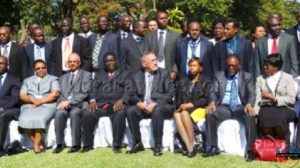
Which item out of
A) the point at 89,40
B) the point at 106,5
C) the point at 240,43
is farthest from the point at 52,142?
the point at 106,5

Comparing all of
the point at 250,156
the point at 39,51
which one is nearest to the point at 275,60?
the point at 250,156

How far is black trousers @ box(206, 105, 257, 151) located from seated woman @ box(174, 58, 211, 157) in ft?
1.04

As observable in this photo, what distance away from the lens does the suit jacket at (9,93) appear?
28.4 ft

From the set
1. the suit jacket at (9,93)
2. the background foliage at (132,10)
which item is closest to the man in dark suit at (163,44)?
the suit jacket at (9,93)

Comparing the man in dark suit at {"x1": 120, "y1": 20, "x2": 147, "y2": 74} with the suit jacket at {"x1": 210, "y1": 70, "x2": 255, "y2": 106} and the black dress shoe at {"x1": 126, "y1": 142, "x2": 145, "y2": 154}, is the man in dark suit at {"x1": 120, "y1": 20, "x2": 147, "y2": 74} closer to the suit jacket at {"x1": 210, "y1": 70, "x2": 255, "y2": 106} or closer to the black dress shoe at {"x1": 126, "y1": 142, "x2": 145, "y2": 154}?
the black dress shoe at {"x1": 126, "y1": 142, "x2": 145, "y2": 154}

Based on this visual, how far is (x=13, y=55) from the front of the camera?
9.23 m

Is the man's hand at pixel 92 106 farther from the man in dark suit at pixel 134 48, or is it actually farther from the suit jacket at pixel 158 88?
the man in dark suit at pixel 134 48

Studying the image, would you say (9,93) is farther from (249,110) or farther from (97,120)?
(249,110)

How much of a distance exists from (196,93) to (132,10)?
19.9 m

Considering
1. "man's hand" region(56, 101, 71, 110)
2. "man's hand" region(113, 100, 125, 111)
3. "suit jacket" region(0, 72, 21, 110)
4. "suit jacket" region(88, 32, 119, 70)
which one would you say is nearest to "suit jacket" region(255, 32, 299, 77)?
"man's hand" region(113, 100, 125, 111)

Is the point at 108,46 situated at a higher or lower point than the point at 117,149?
higher

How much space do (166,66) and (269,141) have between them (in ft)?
8.22

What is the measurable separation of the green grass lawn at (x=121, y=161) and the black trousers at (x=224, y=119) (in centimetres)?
31

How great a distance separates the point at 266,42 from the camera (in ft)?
27.7
